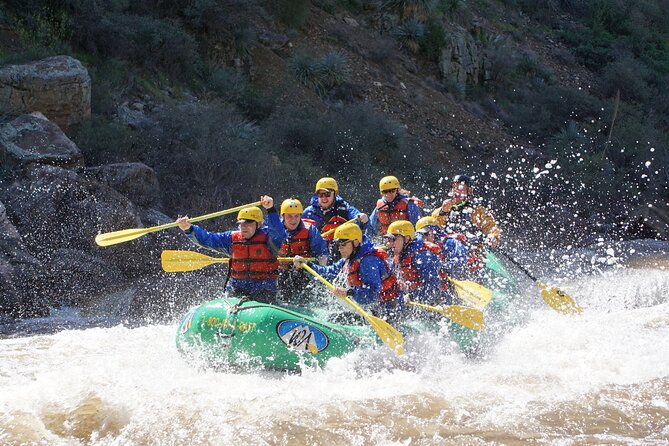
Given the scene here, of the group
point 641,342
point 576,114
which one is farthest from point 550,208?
point 641,342

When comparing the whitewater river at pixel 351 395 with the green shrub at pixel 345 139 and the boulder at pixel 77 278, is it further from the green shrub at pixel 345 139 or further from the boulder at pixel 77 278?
the green shrub at pixel 345 139

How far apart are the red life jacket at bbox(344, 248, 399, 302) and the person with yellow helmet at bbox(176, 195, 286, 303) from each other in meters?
0.76

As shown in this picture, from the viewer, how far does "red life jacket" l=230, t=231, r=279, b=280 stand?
23.1ft

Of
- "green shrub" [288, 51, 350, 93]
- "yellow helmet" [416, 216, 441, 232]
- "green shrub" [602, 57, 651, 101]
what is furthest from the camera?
"green shrub" [602, 57, 651, 101]

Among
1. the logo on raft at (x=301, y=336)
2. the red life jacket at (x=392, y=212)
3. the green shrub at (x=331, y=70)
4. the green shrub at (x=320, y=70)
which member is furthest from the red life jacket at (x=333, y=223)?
the green shrub at (x=331, y=70)

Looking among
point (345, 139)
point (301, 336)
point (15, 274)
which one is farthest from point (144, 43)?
point (301, 336)

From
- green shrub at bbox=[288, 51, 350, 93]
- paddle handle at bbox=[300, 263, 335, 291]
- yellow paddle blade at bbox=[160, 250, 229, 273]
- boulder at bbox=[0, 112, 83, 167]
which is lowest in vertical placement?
green shrub at bbox=[288, 51, 350, 93]

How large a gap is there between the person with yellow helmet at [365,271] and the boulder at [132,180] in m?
4.77

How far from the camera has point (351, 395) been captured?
19.9 feet

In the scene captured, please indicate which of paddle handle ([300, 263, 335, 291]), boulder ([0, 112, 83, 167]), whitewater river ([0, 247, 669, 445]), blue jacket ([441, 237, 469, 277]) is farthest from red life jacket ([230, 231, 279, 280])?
boulder ([0, 112, 83, 167])

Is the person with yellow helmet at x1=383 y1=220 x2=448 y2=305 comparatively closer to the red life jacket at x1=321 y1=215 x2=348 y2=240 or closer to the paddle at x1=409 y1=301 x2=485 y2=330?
the paddle at x1=409 y1=301 x2=485 y2=330

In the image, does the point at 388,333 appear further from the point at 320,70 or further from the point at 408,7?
the point at 408,7

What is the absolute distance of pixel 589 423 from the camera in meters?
5.53

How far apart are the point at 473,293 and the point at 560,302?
1.39 meters
